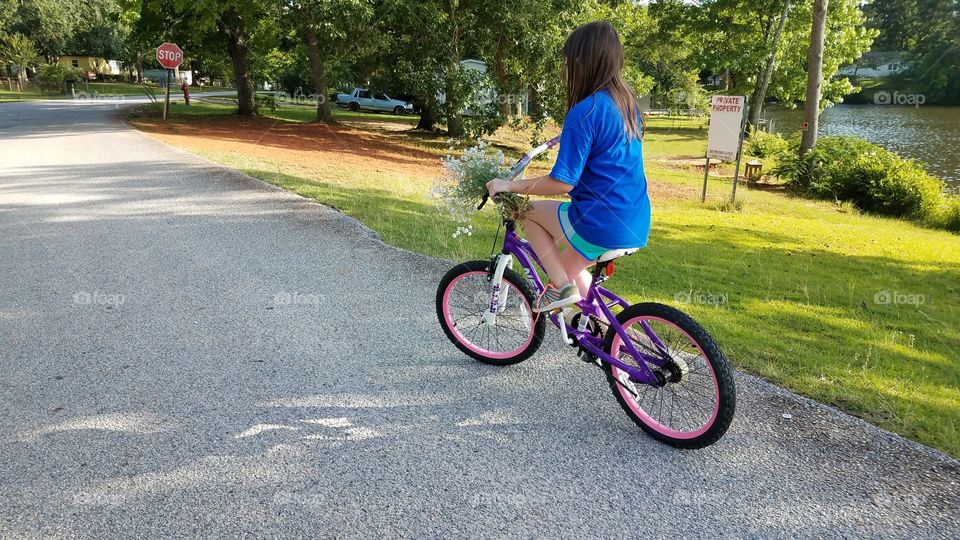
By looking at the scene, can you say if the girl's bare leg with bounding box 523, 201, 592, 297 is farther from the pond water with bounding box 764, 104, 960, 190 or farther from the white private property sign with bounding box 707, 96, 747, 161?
the pond water with bounding box 764, 104, 960, 190

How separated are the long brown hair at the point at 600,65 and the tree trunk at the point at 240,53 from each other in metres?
24.7

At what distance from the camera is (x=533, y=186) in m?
3.29

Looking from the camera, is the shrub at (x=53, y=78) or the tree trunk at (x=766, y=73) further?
the shrub at (x=53, y=78)

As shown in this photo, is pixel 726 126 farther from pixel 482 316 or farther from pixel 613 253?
pixel 613 253

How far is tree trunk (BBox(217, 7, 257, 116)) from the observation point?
25469mm

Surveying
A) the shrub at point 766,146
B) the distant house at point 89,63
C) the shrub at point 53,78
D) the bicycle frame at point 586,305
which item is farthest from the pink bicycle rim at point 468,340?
the distant house at point 89,63

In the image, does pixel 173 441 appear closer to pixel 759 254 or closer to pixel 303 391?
pixel 303 391

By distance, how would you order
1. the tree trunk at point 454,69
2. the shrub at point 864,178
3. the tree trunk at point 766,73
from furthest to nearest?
the tree trunk at point 766,73 → the tree trunk at point 454,69 → the shrub at point 864,178

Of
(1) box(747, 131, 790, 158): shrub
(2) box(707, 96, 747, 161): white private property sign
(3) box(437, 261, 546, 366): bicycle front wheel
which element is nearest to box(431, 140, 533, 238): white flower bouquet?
(3) box(437, 261, 546, 366): bicycle front wheel

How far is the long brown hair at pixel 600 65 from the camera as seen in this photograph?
311 cm

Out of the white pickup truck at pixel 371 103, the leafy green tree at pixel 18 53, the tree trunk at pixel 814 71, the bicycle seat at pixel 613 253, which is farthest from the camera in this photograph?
the leafy green tree at pixel 18 53

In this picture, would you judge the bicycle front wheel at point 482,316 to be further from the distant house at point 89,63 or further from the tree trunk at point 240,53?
the distant house at point 89,63

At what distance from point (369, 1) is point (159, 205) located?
1416 cm

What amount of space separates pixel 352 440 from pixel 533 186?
1.66 m
